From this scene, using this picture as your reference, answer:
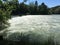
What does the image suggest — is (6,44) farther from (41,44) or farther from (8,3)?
(8,3)

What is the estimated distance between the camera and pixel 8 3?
3058 cm

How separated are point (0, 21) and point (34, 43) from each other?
10640 mm

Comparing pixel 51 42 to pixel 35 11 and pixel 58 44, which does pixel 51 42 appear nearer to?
pixel 58 44

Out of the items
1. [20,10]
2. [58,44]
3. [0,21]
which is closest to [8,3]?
[0,21]

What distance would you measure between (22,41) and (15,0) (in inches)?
511

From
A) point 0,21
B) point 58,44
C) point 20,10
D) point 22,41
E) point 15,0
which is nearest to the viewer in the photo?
point 58,44

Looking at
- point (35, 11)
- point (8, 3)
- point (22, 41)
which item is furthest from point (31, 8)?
point (22, 41)

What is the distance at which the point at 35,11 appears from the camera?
14812 cm

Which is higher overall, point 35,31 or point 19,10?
point 35,31

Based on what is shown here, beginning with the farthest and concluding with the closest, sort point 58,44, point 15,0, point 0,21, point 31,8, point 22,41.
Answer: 1. point 31,8
2. point 15,0
3. point 0,21
4. point 22,41
5. point 58,44

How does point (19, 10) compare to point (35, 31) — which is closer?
point (35, 31)

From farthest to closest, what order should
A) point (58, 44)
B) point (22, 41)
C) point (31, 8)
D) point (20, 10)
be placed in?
point (31, 8)
point (20, 10)
point (22, 41)
point (58, 44)

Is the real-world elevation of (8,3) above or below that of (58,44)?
above

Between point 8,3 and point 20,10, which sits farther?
point 20,10
